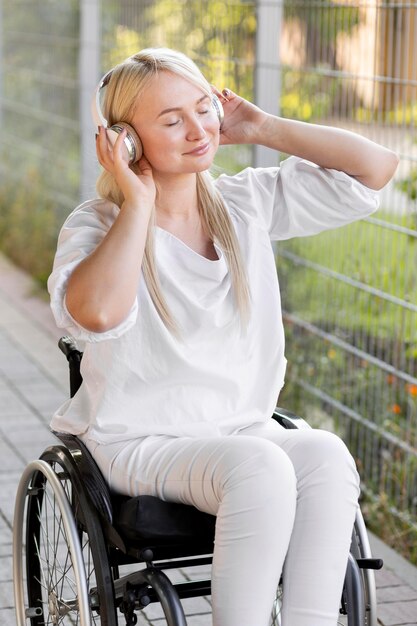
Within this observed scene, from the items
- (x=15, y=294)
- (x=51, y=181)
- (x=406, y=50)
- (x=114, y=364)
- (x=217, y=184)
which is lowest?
(x=15, y=294)

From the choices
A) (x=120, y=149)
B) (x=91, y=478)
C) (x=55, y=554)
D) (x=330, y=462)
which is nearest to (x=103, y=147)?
(x=120, y=149)

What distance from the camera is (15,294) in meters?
6.61

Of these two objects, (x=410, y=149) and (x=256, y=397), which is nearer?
(x=256, y=397)

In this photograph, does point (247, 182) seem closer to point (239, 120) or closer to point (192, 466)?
point (239, 120)

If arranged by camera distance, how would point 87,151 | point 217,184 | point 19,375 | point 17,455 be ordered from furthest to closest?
point 87,151 < point 19,375 < point 17,455 < point 217,184

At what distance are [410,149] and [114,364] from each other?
4.98ft

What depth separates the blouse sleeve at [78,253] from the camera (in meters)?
2.06

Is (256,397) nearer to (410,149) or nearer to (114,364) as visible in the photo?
(114,364)

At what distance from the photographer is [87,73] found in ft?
19.5

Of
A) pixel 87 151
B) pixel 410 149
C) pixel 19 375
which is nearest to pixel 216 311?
pixel 410 149

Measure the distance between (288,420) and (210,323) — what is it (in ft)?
0.96

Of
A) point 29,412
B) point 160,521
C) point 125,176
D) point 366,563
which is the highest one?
point 125,176

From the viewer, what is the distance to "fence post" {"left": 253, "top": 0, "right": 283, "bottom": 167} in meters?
4.08

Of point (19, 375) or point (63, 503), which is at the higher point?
point (63, 503)
